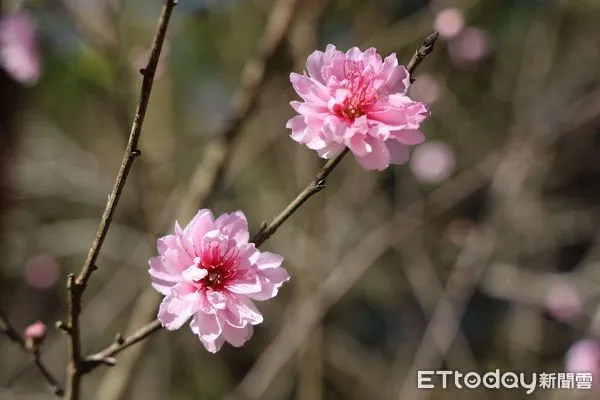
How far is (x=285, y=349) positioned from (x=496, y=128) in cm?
136

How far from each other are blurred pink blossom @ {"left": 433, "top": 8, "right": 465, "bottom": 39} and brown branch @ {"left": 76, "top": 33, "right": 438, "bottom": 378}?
4.37 feet

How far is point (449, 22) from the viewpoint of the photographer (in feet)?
6.11

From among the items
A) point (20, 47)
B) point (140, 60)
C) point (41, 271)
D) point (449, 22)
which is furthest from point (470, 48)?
point (41, 271)

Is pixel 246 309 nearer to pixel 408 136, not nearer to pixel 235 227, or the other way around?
pixel 235 227

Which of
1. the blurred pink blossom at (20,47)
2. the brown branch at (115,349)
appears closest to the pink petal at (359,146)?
the brown branch at (115,349)

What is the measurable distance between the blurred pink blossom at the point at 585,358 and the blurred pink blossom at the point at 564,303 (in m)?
0.66

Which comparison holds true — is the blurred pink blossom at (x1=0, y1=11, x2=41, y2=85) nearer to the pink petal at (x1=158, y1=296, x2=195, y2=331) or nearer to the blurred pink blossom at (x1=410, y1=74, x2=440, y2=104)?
the blurred pink blossom at (x1=410, y1=74, x2=440, y2=104)

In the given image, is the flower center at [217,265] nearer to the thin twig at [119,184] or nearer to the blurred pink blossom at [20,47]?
the thin twig at [119,184]

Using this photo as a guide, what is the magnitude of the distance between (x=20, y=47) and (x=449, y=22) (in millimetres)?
1228

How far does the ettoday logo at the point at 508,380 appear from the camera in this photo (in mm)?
1254

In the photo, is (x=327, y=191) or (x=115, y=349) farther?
(x=327, y=191)

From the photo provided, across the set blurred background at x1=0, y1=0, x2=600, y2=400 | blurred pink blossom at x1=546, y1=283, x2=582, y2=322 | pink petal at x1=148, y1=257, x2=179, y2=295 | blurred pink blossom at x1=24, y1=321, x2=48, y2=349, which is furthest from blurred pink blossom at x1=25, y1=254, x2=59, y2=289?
pink petal at x1=148, y1=257, x2=179, y2=295

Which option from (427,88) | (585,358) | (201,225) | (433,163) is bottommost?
(201,225)

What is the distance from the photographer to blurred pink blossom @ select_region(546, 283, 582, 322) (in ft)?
7.51
